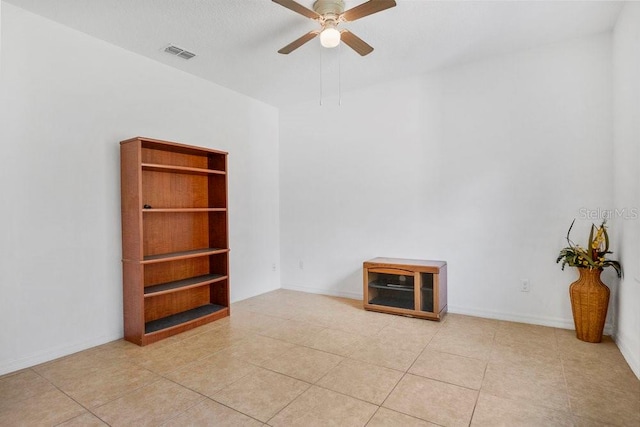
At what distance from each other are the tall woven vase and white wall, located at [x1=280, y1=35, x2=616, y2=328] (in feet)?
1.14

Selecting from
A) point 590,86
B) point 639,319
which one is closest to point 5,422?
point 639,319

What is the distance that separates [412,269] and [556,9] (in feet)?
8.59

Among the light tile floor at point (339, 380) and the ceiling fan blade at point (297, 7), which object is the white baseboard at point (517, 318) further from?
the ceiling fan blade at point (297, 7)

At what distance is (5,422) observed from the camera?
1901 mm

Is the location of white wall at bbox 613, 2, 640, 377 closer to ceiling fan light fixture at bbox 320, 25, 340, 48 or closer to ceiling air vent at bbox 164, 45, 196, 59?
ceiling fan light fixture at bbox 320, 25, 340, 48

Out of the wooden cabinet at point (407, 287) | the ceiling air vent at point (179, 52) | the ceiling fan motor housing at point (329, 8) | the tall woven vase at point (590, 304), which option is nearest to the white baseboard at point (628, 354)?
the tall woven vase at point (590, 304)

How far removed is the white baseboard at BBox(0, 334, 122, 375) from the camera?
2494mm

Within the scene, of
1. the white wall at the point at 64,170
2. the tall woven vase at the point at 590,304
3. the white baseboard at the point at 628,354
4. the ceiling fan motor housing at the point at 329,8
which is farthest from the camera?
the tall woven vase at the point at 590,304

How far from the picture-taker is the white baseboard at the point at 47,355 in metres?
2.49

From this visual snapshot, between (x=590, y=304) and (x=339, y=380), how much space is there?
2.25 m

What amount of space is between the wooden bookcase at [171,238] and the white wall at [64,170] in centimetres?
21

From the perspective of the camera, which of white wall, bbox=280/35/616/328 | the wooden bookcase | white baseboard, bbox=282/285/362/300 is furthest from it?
white baseboard, bbox=282/285/362/300

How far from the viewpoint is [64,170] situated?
9.26ft

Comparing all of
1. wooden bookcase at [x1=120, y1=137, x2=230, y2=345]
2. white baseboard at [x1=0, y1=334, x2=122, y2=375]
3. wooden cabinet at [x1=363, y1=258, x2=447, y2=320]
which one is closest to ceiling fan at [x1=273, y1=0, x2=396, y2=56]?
wooden bookcase at [x1=120, y1=137, x2=230, y2=345]
